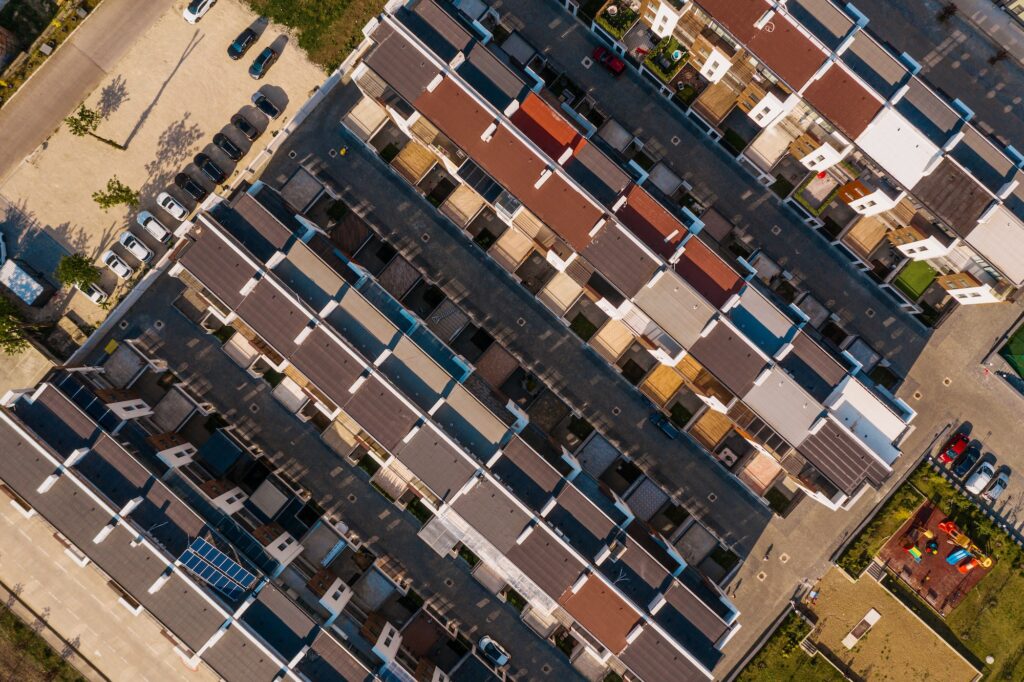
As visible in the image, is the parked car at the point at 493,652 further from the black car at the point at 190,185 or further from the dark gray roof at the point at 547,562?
the black car at the point at 190,185

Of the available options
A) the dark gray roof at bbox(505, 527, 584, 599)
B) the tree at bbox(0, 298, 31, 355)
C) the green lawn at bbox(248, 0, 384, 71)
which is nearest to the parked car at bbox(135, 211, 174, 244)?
the tree at bbox(0, 298, 31, 355)

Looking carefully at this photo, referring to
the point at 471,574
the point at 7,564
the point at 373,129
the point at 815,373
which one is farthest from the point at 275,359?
the point at 815,373

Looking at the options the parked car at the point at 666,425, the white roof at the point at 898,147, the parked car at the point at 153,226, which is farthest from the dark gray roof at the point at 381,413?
the white roof at the point at 898,147

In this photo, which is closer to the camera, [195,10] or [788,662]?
[195,10]

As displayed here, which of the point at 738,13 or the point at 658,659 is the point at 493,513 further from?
the point at 738,13

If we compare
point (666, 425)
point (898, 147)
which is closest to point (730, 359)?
point (666, 425)

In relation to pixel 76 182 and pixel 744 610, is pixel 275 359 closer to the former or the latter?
pixel 76 182
